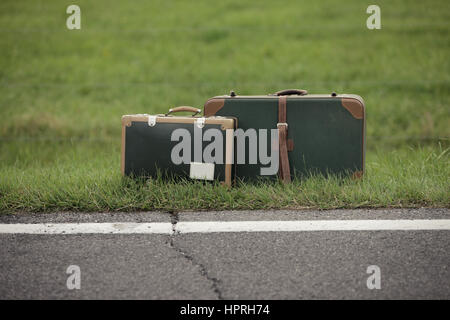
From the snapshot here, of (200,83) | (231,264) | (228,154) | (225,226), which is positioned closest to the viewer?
(231,264)

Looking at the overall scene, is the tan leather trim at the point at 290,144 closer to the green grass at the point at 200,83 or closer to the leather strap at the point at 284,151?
the leather strap at the point at 284,151

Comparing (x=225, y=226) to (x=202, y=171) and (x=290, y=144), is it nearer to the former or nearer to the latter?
(x=202, y=171)

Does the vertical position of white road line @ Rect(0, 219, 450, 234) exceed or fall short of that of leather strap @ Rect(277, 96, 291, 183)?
it falls short

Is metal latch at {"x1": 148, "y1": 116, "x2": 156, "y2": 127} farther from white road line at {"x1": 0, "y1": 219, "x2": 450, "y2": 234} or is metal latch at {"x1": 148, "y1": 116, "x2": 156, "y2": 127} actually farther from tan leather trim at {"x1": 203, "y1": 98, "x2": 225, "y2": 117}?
white road line at {"x1": 0, "y1": 219, "x2": 450, "y2": 234}

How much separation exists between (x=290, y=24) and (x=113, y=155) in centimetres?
514

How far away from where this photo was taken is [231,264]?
194 centimetres

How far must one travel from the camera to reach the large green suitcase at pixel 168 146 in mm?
2814

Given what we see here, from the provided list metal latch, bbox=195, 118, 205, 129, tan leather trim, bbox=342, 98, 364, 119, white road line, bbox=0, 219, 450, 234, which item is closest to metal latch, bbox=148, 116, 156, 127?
metal latch, bbox=195, 118, 205, 129

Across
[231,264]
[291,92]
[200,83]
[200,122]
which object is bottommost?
[231,264]

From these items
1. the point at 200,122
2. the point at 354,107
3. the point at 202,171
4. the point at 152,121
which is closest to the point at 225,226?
the point at 202,171

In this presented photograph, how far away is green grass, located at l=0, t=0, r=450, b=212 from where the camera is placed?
2721 millimetres

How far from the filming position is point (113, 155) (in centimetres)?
370

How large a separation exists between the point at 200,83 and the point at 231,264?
13.0 ft
